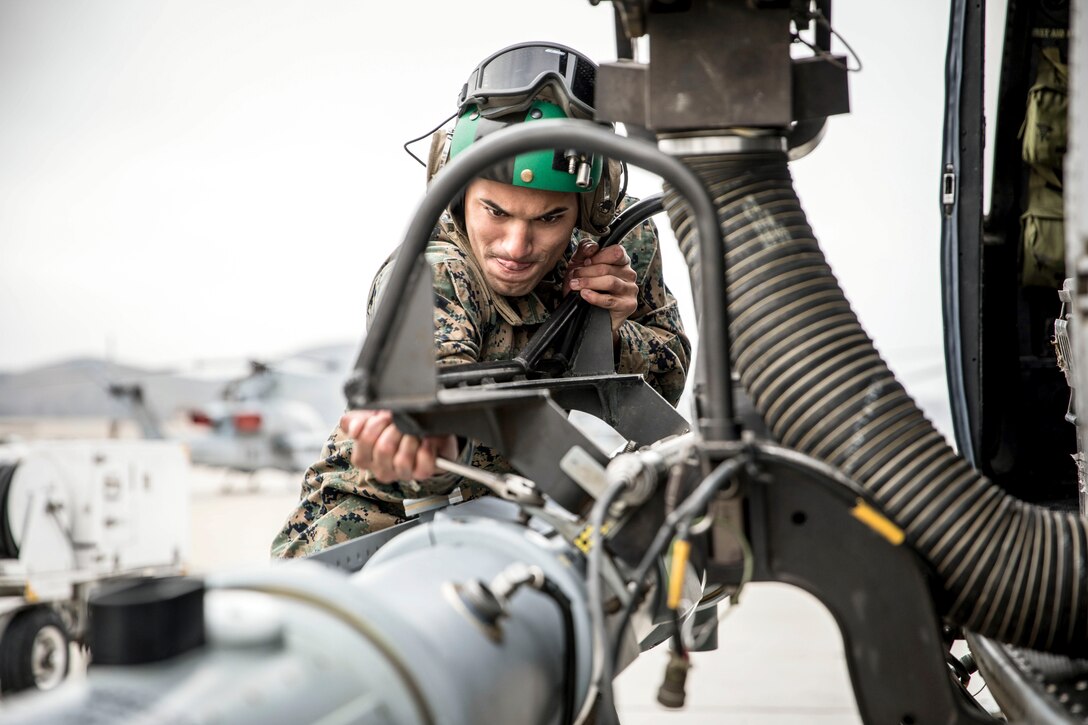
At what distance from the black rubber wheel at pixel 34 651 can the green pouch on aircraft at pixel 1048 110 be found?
429 cm

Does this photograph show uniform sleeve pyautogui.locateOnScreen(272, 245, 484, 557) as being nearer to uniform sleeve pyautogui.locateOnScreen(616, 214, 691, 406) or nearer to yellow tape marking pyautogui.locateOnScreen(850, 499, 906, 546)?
uniform sleeve pyautogui.locateOnScreen(616, 214, 691, 406)

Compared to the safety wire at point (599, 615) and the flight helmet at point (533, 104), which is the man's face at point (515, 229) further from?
the safety wire at point (599, 615)

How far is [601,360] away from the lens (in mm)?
2242

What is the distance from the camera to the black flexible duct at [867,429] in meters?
1.17

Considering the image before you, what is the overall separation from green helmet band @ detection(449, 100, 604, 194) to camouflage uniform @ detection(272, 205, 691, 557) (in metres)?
0.25

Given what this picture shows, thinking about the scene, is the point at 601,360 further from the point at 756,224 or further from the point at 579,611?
the point at 579,611

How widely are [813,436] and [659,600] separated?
328 mm

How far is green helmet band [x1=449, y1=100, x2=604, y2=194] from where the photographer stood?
2.01 m

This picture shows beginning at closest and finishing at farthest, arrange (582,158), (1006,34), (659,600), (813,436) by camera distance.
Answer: (813,436), (659,600), (582,158), (1006,34)

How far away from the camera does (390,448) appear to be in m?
1.39

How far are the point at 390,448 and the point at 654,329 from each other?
55.1 inches

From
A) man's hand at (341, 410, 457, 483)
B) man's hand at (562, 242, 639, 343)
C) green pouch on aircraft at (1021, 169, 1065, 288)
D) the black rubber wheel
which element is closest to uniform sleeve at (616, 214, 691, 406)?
man's hand at (562, 242, 639, 343)

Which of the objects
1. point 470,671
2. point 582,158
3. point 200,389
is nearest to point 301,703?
point 470,671

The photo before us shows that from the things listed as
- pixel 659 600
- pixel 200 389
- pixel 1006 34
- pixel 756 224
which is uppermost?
pixel 1006 34
